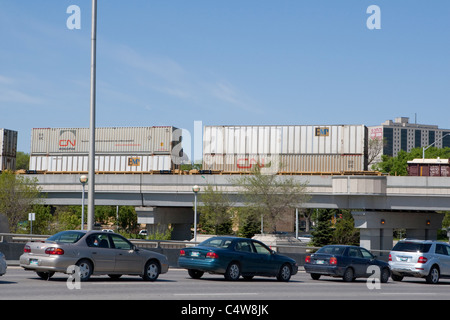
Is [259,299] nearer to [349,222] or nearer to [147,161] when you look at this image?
[147,161]

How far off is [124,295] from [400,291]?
9.61 meters

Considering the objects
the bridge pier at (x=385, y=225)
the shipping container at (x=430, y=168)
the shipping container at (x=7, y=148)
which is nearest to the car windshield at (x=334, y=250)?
the bridge pier at (x=385, y=225)

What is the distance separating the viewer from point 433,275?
26016 millimetres

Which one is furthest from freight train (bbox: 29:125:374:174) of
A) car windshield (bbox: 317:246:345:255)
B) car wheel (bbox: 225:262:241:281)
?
car wheel (bbox: 225:262:241:281)

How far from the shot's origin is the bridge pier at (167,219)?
6197 cm

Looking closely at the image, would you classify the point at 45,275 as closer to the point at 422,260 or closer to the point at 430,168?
the point at 422,260

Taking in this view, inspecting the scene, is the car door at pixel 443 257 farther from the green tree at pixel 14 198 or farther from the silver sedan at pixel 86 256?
the green tree at pixel 14 198

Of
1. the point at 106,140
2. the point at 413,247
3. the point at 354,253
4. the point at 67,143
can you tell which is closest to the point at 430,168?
the point at 106,140

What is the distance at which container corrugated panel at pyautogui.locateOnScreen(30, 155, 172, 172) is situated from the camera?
6072 centimetres

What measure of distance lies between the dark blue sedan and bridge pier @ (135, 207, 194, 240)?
124 feet

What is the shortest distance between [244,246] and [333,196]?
35.0 meters

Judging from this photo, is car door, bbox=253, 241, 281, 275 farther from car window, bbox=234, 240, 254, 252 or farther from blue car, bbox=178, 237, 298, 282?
car window, bbox=234, 240, 254, 252

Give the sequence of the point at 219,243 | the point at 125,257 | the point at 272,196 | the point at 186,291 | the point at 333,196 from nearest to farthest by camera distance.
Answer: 1. the point at 186,291
2. the point at 125,257
3. the point at 219,243
4. the point at 272,196
5. the point at 333,196
